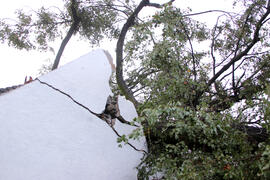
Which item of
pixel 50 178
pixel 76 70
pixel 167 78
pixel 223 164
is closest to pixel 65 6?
pixel 76 70

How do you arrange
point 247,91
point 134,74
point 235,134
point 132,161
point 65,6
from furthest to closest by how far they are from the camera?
point 65,6
point 134,74
point 247,91
point 132,161
point 235,134

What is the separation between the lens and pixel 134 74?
4641mm

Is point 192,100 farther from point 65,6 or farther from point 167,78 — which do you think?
point 65,6

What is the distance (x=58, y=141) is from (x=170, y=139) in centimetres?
130

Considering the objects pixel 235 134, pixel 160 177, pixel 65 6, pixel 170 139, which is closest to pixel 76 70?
pixel 170 139

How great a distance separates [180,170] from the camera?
259cm

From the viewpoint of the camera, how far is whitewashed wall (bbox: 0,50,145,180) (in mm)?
2635

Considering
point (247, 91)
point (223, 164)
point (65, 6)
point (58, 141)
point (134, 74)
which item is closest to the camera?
point (223, 164)

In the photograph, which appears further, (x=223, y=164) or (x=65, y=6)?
(x=65, y=6)

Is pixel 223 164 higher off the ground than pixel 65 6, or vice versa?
pixel 65 6

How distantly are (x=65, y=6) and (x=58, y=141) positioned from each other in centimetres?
590

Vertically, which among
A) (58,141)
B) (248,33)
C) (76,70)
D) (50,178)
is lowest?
(50,178)

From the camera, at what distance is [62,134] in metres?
2.87

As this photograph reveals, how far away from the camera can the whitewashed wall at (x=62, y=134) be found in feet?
8.64
